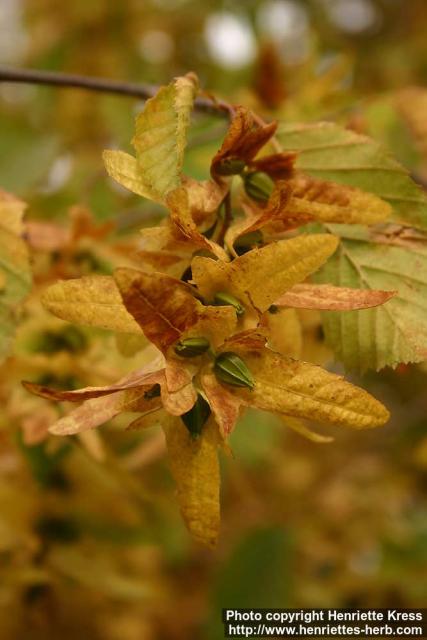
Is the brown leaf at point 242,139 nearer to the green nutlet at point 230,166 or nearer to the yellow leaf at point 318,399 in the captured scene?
the green nutlet at point 230,166

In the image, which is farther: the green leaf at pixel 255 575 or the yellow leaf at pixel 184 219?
the green leaf at pixel 255 575

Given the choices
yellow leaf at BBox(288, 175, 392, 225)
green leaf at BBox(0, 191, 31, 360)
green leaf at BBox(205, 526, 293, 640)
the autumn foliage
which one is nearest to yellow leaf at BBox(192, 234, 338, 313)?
the autumn foliage

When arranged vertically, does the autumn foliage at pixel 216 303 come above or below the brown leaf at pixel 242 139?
below

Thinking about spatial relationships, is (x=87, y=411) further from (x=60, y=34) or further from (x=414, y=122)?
(x=60, y=34)

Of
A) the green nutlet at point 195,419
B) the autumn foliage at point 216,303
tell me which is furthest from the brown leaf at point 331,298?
the green nutlet at point 195,419

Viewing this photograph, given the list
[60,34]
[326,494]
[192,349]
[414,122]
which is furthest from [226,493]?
[192,349]

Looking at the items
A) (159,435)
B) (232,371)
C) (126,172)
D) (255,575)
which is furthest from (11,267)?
(255,575)

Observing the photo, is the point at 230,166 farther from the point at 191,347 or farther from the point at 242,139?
the point at 191,347
